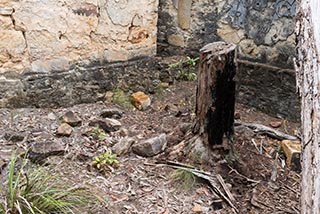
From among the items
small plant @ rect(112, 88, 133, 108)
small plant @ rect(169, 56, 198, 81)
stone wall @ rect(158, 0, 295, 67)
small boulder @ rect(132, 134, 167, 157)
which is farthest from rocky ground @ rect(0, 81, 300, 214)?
stone wall @ rect(158, 0, 295, 67)

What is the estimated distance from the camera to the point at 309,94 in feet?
5.92

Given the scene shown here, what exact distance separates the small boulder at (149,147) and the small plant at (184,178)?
25 cm

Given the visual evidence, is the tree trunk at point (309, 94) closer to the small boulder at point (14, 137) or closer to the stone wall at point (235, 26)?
the stone wall at point (235, 26)

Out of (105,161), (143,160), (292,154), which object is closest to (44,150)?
(105,161)

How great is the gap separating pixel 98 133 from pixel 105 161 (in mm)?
355

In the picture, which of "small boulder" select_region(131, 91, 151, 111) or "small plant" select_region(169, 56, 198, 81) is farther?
"small plant" select_region(169, 56, 198, 81)

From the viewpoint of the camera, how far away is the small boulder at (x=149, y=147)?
264 cm

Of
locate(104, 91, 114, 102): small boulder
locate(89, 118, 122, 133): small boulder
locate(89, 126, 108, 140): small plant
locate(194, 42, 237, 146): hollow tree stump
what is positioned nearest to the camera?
locate(194, 42, 237, 146): hollow tree stump

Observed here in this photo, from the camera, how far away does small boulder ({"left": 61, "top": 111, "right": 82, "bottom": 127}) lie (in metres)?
2.79

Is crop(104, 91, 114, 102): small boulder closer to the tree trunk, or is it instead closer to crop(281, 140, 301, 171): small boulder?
crop(281, 140, 301, 171): small boulder

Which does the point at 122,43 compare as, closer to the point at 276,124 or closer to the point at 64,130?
the point at 64,130

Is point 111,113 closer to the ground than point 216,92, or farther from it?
closer to the ground

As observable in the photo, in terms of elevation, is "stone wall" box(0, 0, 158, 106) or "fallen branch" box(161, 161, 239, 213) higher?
"stone wall" box(0, 0, 158, 106)

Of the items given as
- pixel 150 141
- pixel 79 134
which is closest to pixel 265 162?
pixel 150 141
